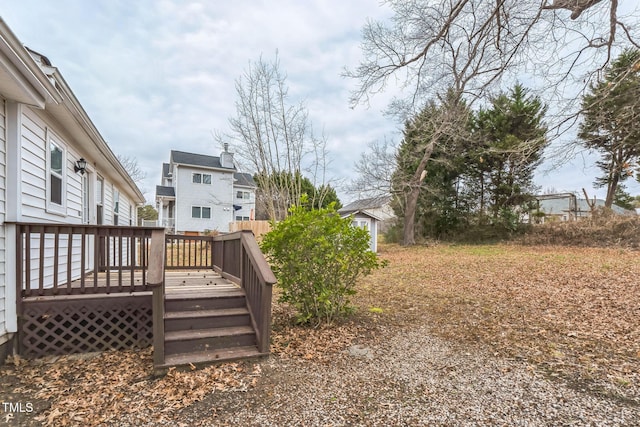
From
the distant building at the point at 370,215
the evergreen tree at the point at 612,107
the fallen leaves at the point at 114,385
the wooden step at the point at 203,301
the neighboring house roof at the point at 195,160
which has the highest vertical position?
the neighboring house roof at the point at 195,160

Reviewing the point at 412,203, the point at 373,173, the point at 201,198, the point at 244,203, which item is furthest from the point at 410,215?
the point at 201,198

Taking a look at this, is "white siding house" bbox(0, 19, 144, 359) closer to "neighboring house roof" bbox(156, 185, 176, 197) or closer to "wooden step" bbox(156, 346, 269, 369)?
"wooden step" bbox(156, 346, 269, 369)

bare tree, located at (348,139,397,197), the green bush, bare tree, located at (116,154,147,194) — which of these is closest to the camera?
the green bush

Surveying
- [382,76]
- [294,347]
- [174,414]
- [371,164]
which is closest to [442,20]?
[382,76]

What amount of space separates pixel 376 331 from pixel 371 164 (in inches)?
548

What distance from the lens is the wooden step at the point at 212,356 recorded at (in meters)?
3.29

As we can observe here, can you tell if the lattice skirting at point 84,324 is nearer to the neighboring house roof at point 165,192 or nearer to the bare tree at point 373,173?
the bare tree at point 373,173

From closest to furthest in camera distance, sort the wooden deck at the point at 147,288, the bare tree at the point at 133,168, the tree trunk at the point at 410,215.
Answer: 1. the wooden deck at the point at 147,288
2. the tree trunk at the point at 410,215
3. the bare tree at the point at 133,168

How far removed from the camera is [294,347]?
3871 mm

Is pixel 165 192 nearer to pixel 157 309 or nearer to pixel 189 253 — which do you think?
pixel 189 253

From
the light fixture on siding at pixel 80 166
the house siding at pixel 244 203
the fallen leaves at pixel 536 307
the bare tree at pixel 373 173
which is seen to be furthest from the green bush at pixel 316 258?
the house siding at pixel 244 203

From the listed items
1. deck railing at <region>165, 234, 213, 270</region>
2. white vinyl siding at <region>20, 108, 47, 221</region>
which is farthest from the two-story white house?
white vinyl siding at <region>20, 108, 47, 221</region>

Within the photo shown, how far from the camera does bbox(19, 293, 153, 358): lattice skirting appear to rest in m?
3.49

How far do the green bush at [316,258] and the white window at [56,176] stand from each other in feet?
9.88
